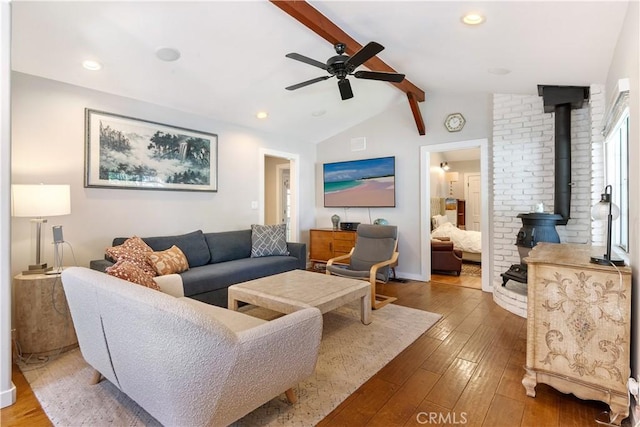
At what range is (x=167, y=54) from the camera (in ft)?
9.71

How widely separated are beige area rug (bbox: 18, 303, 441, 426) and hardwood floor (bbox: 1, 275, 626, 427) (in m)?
0.07

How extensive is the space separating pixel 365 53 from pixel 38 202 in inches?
111

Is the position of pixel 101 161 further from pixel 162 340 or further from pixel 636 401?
pixel 636 401

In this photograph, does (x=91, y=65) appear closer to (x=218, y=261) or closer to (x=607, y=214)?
(x=218, y=261)

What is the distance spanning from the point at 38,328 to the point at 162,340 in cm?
194

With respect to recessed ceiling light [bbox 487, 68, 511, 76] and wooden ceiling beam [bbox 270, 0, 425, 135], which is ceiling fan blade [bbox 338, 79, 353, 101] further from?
recessed ceiling light [bbox 487, 68, 511, 76]

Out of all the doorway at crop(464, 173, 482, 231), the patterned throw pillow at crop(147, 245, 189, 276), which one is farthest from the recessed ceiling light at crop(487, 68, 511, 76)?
the doorway at crop(464, 173, 482, 231)

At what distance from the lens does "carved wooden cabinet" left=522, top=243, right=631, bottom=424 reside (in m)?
1.74

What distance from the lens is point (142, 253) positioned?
3119 millimetres

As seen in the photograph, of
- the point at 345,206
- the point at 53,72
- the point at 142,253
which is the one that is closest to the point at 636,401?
the point at 142,253

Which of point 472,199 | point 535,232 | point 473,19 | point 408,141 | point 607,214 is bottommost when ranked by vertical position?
point 535,232

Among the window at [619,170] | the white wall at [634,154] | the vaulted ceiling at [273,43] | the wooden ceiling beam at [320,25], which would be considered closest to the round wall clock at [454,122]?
the vaulted ceiling at [273,43]

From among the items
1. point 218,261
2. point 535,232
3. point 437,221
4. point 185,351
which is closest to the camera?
point 185,351

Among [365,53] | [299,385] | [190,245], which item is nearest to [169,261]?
[190,245]
